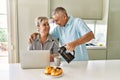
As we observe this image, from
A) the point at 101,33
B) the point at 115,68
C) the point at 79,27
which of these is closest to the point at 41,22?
the point at 79,27

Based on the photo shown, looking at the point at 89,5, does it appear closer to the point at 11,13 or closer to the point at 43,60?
the point at 11,13

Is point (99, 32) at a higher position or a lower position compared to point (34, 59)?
higher

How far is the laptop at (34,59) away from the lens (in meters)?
1.63

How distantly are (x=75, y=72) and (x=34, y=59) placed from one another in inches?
Result: 15.0

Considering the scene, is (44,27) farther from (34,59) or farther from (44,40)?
(34,59)

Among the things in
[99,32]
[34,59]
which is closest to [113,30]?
[99,32]

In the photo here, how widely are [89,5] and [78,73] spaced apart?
73.7 inches

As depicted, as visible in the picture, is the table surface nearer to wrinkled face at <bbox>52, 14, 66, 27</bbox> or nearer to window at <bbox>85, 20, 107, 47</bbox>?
wrinkled face at <bbox>52, 14, 66, 27</bbox>

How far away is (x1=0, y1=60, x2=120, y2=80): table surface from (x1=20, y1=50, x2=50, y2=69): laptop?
55mm

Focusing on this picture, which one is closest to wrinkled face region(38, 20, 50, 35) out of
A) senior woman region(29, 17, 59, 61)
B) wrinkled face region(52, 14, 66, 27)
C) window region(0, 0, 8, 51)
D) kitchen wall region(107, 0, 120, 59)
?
senior woman region(29, 17, 59, 61)

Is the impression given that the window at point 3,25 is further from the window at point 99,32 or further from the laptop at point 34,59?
the laptop at point 34,59

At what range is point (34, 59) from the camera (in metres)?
1.65

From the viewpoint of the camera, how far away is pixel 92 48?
10.5 feet

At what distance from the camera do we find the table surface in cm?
144
